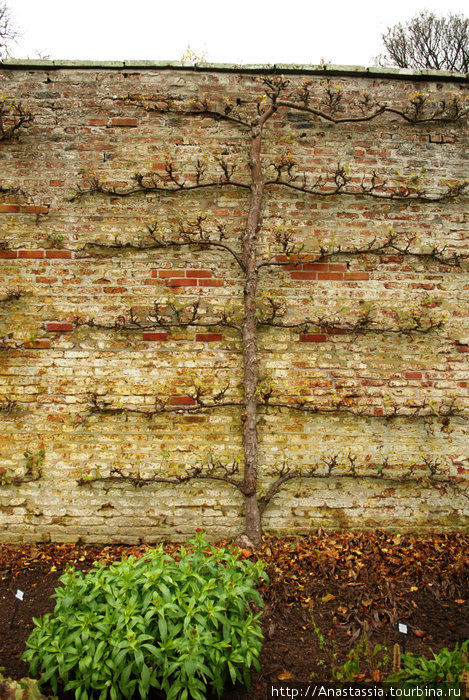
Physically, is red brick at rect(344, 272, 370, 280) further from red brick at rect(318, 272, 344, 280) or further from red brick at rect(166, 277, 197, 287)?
red brick at rect(166, 277, 197, 287)

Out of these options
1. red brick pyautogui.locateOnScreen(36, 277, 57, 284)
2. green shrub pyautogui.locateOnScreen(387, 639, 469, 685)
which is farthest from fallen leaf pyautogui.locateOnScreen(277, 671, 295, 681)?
red brick pyautogui.locateOnScreen(36, 277, 57, 284)

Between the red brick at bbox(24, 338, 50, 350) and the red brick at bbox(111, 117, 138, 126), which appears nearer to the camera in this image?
the red brick at bbox(24, 338, 50, 350)

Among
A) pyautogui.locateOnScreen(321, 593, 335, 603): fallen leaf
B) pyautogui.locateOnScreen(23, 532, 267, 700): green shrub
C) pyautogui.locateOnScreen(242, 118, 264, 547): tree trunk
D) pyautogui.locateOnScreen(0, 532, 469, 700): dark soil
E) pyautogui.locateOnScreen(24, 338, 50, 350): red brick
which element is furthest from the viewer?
pyautogui.locateOnScreen(24, 338, 50, 350): red brick

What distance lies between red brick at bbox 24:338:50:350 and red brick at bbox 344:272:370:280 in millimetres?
2441

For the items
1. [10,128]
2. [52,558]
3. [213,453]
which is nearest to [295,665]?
[213,453]

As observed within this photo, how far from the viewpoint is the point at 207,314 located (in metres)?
3.73

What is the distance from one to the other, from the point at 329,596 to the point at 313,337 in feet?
6.05

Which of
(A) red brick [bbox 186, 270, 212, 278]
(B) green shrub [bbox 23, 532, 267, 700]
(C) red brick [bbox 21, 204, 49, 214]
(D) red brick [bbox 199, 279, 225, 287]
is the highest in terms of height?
(C) red brick [bbox 21, 204, 49, 214]

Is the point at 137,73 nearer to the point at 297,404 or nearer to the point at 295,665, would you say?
the point at 297,404

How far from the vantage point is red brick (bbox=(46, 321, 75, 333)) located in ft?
12.1

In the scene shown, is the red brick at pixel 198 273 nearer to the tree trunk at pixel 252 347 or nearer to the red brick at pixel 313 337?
the tree trunk at pixel 252 347

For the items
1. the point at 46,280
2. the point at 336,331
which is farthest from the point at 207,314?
the point at 46,280

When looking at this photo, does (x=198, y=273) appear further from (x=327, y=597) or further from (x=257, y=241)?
(x=327, y=597)

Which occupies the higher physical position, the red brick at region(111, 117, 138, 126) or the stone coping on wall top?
the stone coping on wall top
